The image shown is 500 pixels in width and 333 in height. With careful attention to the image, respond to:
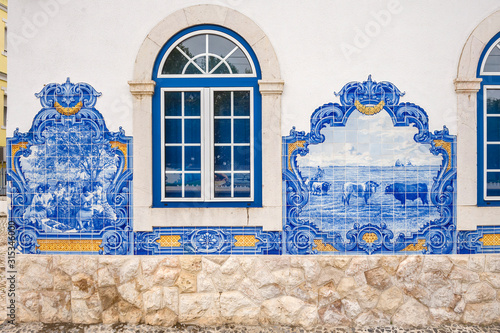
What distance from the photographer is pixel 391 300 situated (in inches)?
144

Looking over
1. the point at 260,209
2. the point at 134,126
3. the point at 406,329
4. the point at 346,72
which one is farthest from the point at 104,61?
the point at 406,329

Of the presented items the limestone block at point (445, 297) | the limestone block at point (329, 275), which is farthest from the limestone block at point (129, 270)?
the limestone block at point (445, 297)

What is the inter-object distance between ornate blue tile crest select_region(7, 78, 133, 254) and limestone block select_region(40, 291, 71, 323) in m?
0.53

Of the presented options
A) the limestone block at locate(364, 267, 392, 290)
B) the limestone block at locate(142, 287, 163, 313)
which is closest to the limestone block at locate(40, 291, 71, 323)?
the limestone block at locate(142, 287, 163, 313)

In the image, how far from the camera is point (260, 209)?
12.1ft

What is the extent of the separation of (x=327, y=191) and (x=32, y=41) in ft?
12.9

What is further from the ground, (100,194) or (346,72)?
(346,72)

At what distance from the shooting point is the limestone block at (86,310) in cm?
373

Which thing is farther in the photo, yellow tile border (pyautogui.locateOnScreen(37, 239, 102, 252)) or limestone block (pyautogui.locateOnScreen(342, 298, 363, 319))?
yellow tile border (pyautogui.locateOnScreen(37, 239, 102, 252))

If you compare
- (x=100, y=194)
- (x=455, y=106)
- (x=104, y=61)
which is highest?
(x=104, y=61)

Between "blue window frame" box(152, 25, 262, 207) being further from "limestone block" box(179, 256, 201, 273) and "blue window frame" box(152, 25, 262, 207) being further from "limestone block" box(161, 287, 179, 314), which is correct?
"limestone block" box(161, 287, 179, 314)

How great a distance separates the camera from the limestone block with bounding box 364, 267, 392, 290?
12.0 feet

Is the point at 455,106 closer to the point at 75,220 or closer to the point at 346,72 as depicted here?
the point at 346,72

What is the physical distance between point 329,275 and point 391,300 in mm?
764
